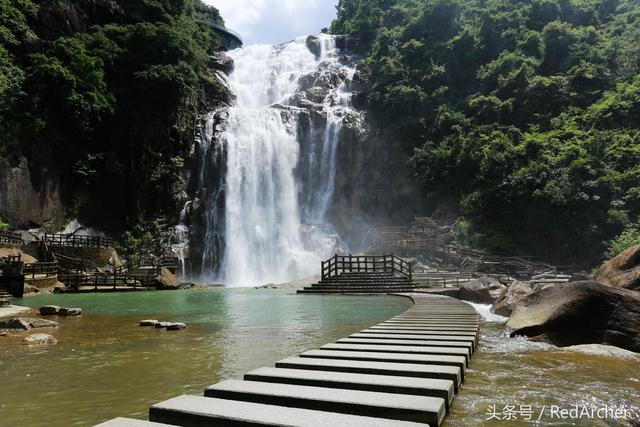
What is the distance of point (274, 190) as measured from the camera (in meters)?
43.3

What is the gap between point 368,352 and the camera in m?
5.48

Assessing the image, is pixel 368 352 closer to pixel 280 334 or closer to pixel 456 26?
pixel 280 334

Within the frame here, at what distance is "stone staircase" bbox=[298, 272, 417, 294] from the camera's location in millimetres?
22328

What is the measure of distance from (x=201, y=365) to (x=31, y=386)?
216cm

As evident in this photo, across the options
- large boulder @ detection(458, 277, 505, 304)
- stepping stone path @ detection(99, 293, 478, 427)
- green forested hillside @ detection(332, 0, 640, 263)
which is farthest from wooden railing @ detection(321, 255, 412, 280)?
stepping stone path @ detection(99, 293, 478, 427)

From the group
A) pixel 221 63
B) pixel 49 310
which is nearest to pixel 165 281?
pixel 49 310

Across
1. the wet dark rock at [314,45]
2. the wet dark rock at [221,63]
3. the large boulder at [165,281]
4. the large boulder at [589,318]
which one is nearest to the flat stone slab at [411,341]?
the large boulder at [589,318]

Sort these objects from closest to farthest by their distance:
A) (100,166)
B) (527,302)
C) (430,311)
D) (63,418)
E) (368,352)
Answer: (63,418), (368,352), (527,302), (430,311), (100,166)

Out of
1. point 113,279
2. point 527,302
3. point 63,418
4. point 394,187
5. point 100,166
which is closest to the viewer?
point 63,418

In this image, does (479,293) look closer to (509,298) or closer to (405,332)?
(509,298)

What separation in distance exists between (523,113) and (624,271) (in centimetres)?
3762

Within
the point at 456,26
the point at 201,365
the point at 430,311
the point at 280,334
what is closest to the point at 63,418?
the point at 201,365

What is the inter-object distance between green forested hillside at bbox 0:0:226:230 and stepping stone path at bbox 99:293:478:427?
124ft

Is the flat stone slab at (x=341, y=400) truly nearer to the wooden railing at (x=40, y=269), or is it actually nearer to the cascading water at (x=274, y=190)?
the wooden railing at (x=40, y=269)
